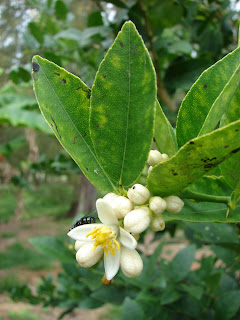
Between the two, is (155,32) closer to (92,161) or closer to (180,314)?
(92,161)

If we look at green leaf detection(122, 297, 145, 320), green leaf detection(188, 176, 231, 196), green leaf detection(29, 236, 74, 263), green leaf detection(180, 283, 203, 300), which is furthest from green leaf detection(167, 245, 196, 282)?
green leaf detection(188, 176, 231, 196)

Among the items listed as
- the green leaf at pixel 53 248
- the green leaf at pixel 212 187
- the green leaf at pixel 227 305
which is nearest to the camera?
the green leaf at pixel 212 187

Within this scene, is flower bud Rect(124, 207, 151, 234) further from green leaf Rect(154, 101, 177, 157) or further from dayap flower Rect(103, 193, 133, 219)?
green leaf Rect(154, 101, 177, 157)

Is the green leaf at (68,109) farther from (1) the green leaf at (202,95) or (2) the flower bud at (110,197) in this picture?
(1) the green leaf at (202,95)

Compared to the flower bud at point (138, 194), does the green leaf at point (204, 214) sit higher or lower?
lower

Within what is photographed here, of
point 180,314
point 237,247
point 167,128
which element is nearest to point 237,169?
point 167,128

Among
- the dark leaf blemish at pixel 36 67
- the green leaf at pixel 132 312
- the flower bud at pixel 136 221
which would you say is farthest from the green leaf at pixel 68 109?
the green leaf at pixel 132 312
